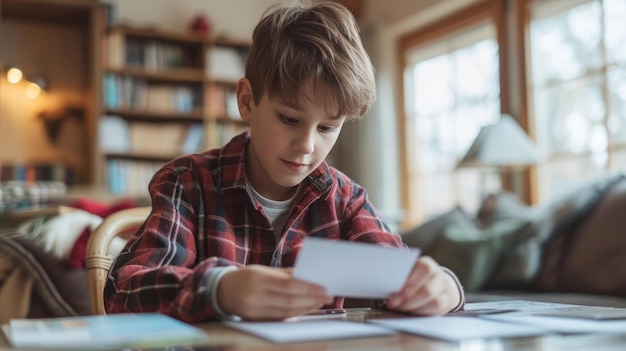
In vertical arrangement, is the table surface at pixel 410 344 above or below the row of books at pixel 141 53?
below

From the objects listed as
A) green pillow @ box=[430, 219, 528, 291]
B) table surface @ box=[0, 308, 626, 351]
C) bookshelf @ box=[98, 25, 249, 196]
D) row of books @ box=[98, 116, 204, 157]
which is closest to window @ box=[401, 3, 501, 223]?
green pillow @ box=[430, 219, 528, 291]

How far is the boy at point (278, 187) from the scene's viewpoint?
949 mm

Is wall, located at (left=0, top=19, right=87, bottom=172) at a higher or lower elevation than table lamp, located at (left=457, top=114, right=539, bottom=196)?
higher

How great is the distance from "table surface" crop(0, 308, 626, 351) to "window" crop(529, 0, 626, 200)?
304 cm

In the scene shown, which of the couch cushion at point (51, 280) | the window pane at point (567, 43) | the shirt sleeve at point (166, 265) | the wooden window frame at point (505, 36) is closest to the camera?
the shirt sleeve at point (166, 265)

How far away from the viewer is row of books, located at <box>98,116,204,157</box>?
16.1 feet

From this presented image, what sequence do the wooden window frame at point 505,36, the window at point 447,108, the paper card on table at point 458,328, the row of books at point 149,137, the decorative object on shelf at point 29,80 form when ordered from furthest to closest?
the row of books at point 149,137
the decorative object on shelf at point 29,80
the window at point 447,108
the wooden window frame at point 505,36
the paper card on table at point 458,328

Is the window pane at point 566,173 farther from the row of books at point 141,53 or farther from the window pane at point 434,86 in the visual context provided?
the row of books at point 141,53

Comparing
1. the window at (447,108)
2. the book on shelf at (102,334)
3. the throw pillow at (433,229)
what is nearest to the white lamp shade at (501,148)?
the throw pillow at (433,229)

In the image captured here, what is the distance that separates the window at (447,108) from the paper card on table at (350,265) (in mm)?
3474

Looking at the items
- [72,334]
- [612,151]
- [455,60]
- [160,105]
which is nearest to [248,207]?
[72,334]

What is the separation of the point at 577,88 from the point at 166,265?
128 inches

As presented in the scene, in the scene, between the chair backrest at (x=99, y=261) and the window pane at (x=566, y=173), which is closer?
the chair backrest at (x=99, y=261)

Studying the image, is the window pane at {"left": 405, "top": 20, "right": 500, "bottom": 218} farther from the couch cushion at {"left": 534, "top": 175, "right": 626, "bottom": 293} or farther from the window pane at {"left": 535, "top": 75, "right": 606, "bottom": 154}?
the couch cushion at {"left": 534, "top": 175, "right": 626, "bottom": 293}
